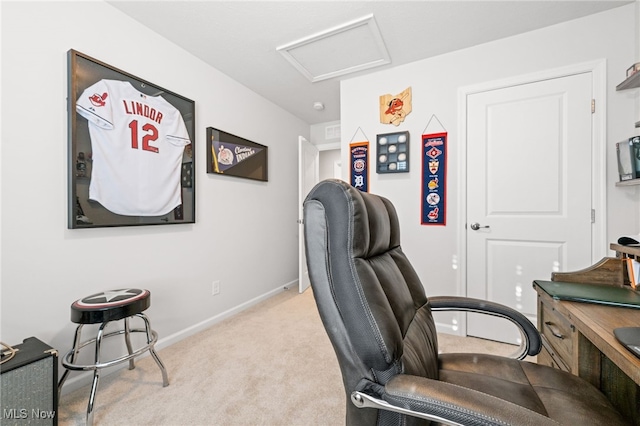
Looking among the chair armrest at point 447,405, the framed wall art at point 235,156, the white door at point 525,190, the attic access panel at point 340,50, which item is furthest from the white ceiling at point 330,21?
the chair armrest at point 447,405

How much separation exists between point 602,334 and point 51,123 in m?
2.65

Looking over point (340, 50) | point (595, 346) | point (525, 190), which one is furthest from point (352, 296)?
point (340, 50)

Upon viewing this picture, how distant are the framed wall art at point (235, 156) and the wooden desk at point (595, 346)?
259 centimetres

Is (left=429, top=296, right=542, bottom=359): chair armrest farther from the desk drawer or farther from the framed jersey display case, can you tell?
the framed jersey display case

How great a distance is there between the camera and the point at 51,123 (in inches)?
61.2

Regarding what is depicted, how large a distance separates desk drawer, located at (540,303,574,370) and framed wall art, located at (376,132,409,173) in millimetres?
1504

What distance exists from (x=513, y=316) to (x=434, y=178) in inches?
60.4

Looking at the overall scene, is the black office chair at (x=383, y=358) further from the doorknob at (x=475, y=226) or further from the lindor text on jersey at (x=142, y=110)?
the lindor text on jersey at (x=142, y=110)

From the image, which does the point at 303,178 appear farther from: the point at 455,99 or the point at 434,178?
the point at 455,99

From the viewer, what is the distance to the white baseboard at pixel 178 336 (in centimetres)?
163

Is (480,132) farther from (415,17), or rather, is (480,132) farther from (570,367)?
(570,367)

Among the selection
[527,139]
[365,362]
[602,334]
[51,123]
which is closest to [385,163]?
[527,139]

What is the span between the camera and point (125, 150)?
1.85 metres

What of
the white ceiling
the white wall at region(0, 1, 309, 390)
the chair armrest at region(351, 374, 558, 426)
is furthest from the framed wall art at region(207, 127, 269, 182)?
the chair armrest at region(351, 374, 558, 426)
